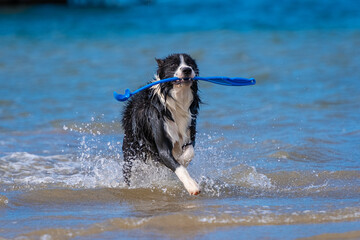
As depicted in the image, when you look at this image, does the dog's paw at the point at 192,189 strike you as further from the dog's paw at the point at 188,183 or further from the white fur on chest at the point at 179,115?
the white fur on chest at the point at 179,115

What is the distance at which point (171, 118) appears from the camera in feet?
19.5

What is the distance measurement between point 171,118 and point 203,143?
85.2 inches

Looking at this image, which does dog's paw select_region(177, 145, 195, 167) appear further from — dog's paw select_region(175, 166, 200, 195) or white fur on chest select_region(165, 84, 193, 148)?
dog's paw select_region(175, 166, 200, 195)

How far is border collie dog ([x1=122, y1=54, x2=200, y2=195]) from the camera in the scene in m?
5.74

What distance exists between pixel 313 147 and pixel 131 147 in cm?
258

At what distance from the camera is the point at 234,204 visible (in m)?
5.38

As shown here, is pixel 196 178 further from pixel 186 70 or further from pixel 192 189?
pixel 186 70

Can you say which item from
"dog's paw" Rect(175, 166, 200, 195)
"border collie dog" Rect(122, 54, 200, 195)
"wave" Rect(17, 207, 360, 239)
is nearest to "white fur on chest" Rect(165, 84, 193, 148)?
"border collie dog" Rect(122, 54, 200, 195)

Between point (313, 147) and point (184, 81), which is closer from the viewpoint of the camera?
point (184, 81)

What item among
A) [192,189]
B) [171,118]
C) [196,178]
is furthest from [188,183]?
[196,178]

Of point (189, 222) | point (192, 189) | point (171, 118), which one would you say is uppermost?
point (171, 118)

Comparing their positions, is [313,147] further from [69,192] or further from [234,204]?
[69,192]

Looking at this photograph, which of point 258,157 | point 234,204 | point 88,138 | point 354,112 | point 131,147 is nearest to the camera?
point 234,204

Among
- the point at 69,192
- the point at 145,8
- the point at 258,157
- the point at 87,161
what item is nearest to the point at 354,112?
the point at 258,157
